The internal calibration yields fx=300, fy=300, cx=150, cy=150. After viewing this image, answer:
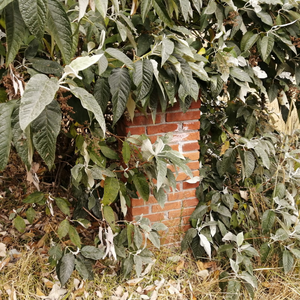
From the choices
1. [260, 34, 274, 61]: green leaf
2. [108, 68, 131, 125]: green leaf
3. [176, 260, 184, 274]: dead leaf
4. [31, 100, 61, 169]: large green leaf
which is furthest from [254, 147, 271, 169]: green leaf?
[31, 100, 61, 169]: large green leaf

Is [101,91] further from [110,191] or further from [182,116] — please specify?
[182,116]

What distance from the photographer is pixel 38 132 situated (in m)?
0.76

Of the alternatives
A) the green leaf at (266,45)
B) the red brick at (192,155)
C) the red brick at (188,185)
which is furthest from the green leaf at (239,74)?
the red brick at (188,185)

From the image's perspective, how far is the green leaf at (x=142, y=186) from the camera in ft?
4.75

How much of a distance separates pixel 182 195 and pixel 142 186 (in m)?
0.43

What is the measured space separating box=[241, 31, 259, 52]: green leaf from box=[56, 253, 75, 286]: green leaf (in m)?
1.43

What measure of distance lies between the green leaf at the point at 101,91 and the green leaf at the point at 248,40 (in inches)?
34.9

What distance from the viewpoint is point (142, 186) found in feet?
4.78

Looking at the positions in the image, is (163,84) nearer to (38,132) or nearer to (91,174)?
(91,174)

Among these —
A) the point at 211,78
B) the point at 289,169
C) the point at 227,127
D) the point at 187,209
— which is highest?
the point at 211,78

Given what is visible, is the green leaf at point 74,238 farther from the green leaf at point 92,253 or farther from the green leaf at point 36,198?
the green leaf at point 36,198

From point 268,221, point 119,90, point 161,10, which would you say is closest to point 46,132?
point 119,90

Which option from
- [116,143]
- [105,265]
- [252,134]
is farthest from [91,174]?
[252,134]

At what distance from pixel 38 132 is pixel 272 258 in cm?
160
